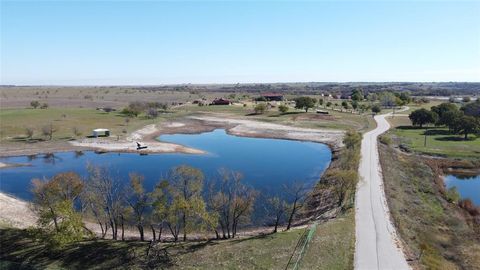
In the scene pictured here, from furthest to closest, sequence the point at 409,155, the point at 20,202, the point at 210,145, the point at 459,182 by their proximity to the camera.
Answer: the point at 210,145 → the point at 409,155 → the point at 459,182 → the point at 20,202

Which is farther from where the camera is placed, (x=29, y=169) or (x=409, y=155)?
(x=409, y=155)

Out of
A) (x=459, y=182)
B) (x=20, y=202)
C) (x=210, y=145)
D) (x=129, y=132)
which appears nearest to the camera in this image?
(x=20, y=202)

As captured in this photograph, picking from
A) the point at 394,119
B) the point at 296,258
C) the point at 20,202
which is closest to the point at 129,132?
the point at 20,202

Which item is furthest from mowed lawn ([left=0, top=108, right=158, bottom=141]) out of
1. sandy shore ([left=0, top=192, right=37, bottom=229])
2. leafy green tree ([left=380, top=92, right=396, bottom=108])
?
leafy green tree ([left=380, top=92, right=396, bottom=108])

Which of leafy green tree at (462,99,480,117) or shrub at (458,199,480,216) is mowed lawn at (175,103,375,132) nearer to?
leafy green tree at (462,99,480,117)

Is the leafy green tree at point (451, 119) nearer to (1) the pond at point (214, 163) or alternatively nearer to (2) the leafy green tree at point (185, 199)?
(1) the pond at point (214, 163)

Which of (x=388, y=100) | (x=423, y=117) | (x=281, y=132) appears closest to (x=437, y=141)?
(x=423, y=117)

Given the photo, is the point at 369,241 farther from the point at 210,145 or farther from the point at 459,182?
the point at 210,145
